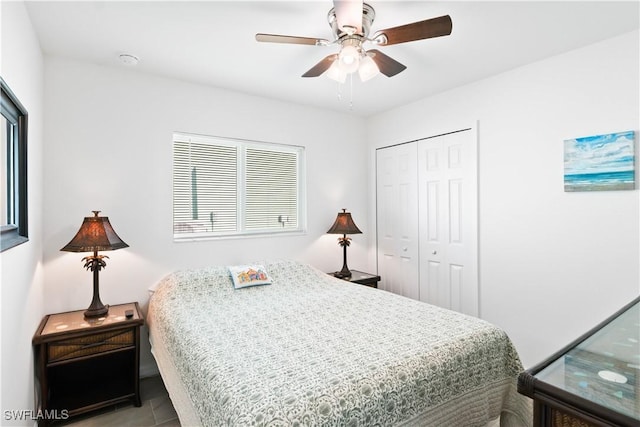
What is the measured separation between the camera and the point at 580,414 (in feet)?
2.91

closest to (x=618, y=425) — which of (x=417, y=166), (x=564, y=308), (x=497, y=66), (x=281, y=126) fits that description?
(x=564, y=308)

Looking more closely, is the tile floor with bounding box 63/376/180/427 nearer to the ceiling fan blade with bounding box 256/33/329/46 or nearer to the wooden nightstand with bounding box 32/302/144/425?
the wooden nightstand with bounding box 32/302/144/425

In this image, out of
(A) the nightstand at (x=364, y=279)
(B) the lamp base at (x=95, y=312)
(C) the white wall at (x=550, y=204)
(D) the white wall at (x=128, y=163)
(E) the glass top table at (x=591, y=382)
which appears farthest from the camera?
(A) the nightstand at (x=364, y=279)

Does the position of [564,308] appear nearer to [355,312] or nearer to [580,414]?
[355,312]

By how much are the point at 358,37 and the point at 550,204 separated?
1.91 meters

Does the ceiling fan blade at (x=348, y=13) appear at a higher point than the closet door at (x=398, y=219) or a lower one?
higher

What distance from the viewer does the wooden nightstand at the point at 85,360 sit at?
2123 millimetres

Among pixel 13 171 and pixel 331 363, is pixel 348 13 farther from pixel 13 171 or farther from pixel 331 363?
pixel 13 171

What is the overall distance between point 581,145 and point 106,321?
3.50 meters

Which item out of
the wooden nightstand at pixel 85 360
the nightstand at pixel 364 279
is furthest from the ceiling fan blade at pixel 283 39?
the nightstand at pixel 364 279

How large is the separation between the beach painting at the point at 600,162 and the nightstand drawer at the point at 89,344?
130 inches

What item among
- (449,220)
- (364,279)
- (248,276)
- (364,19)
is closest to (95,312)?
(248,276)

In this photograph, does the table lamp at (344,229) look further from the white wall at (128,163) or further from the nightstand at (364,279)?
the white wall at (128,163)

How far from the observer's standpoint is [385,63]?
6.65 ft
